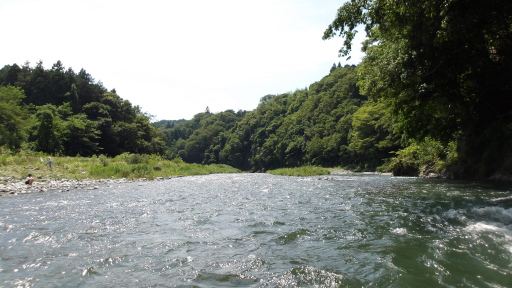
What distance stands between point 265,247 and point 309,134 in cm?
9505

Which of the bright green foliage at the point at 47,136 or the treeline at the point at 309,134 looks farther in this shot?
the treeline at the point at 309,134

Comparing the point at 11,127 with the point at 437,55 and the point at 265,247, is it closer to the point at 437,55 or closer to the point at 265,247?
the point at 265,247

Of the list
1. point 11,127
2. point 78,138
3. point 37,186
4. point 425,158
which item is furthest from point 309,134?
point 37,186

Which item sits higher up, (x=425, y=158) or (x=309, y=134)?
(x=309, y=134)

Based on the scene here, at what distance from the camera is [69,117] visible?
5919cm

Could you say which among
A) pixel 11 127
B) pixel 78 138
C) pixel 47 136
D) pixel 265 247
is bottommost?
pixel 265 247

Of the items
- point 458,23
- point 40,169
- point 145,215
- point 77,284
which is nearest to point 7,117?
point 40,169

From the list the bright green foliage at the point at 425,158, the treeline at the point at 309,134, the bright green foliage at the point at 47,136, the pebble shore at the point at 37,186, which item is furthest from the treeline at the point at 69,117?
the bright green foliage at the point at 425,158

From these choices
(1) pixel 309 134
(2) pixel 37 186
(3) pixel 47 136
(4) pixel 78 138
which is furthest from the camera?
(1) pixel 309 134

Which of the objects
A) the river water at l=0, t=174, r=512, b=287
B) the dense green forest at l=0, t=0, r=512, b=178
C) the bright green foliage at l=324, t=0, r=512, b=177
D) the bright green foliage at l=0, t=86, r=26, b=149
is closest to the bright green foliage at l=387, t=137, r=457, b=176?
the dense green forest at l=0, t=0, r=512, b=178

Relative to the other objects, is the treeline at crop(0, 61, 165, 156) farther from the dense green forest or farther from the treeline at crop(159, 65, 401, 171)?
the treeline at crop(159, 65, 401, 171)

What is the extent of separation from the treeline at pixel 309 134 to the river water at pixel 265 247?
1753cm

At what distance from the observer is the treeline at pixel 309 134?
208 feet

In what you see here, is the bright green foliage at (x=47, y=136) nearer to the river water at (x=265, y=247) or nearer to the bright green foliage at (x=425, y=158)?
the river water at (x=265, y=247)
